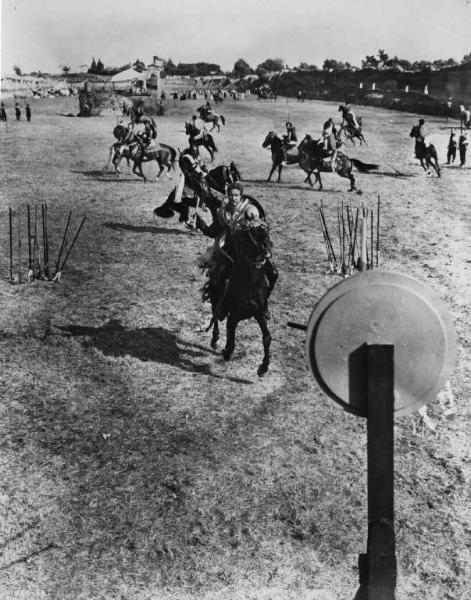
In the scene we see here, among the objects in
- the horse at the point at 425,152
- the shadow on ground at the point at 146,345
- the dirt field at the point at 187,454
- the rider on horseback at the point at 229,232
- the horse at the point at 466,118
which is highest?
the horse at the point at 466,118

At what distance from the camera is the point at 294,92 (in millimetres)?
75500

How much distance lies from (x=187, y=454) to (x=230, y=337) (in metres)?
2.40

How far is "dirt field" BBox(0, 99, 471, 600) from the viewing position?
549cm

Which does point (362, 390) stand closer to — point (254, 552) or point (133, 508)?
point (254, 552)

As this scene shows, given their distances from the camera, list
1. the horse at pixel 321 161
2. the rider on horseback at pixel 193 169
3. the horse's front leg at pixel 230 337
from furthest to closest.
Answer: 1. the horse at pixel 321 161
2. the rider on horseback at pixel 193 169
3. the horse's front leg at pixel 230 337

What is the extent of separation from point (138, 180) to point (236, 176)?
14296 millimetres

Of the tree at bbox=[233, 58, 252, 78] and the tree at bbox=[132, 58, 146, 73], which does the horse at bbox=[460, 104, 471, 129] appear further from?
the tree at bbox=[233, 58, 252, 78]

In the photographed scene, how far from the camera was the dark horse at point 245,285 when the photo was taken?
7.96 m

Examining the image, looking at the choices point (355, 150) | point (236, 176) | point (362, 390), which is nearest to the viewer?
point (362, 390)

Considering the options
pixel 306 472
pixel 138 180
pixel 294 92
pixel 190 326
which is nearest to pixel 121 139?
pixel 138 180

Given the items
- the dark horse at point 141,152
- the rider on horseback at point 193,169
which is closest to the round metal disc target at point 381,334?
the rider on horseback at point 193,169

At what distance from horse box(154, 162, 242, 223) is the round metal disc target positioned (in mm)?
5718

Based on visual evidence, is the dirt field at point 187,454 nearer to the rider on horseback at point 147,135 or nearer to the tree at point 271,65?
the rider on horseback at point 147,135

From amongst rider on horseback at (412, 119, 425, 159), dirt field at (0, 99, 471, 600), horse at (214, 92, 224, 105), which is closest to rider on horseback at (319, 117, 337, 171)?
Answer: rider on horseback at (412, 119, 425, 159)
